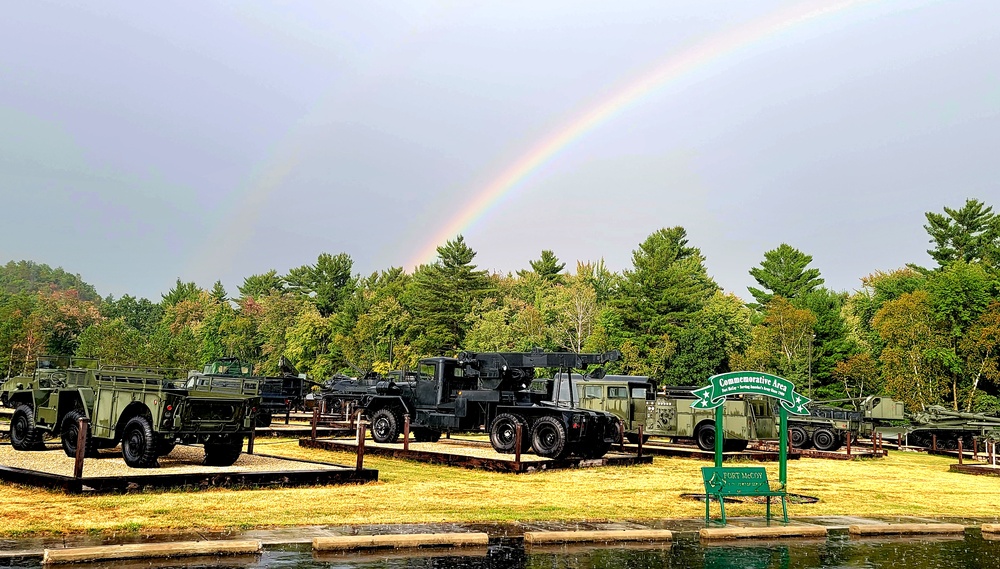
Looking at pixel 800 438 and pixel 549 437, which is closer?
pixel 549 437

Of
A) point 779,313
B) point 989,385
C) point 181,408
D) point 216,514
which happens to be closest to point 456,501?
point 216,514

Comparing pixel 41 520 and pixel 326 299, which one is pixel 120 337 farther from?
pixel 41 520

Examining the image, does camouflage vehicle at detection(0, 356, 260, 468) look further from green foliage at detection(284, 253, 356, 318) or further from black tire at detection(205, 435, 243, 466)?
green foliage at detection(284, 253, 356, 318)

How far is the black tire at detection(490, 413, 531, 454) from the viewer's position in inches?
790

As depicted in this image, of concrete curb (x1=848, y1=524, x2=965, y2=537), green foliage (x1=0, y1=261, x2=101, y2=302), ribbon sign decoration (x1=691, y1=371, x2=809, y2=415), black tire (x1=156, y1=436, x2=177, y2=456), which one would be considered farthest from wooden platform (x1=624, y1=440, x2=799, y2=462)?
green foliage (x1=0, y1=261, x2=101, y2=302)

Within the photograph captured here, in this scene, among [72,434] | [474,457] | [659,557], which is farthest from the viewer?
[474,457]

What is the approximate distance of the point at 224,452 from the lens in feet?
49.9

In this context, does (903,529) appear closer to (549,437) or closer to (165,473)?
(549,437)

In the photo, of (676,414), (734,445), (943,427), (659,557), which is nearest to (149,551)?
(659,557)

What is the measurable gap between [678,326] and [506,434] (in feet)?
137

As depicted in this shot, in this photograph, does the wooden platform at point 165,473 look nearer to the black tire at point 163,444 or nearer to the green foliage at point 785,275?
the black tire at point 163,444

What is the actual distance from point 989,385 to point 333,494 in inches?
1716

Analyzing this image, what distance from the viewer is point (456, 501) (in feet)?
41.4

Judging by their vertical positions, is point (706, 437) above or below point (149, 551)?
above
